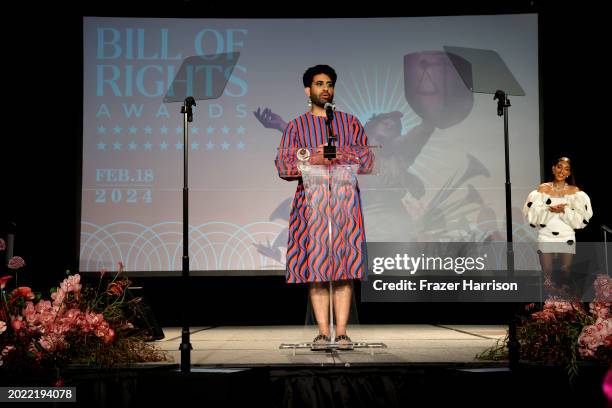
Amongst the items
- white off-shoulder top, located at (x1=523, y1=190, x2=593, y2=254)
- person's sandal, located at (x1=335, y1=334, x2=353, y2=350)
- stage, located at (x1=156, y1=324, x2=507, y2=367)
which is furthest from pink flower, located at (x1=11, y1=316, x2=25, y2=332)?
white off-shoulder top, located at (x1=523, y1=190, x2=593, y2=254)

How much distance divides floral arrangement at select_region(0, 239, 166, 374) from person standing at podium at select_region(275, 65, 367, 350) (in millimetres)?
1041

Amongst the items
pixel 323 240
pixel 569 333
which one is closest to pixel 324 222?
pixel 323 240

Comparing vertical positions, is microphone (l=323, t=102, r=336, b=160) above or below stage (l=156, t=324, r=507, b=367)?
above

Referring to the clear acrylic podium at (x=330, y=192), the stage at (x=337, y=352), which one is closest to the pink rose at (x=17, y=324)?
the stage at (x=337, y=352)

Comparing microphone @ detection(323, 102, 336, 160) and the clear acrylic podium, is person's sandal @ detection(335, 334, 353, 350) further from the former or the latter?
microphone @ detection(323, 102, 336, 160)

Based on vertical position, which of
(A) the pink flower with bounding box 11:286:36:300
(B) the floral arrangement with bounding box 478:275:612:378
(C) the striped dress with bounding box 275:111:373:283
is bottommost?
(B) the floral arrangement with bounding box 478:275:612:378

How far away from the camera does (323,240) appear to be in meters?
4.17

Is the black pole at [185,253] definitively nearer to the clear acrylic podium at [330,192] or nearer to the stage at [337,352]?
the stage at [337,352]

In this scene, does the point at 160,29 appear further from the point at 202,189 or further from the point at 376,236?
the point at 376,236

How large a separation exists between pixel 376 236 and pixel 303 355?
108 inches

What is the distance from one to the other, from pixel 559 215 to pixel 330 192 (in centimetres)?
273

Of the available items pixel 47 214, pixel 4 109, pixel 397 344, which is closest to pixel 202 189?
pixel 47 214

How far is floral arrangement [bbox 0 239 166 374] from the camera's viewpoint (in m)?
3.40

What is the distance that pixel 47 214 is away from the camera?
6867mm
